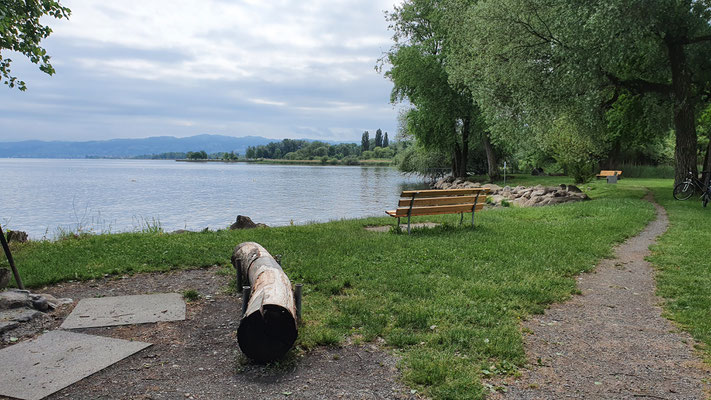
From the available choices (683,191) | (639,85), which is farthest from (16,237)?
(683,191)

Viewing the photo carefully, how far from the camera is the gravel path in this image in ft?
11.8

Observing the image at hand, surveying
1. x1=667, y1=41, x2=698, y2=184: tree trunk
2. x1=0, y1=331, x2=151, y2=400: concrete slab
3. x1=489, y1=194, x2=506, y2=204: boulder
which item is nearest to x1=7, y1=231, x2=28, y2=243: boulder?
x1=0, y1=331, x2=151, y2=400: concrete slab

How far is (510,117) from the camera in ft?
68.4

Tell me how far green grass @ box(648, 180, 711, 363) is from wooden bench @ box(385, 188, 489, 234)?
390 centimetres

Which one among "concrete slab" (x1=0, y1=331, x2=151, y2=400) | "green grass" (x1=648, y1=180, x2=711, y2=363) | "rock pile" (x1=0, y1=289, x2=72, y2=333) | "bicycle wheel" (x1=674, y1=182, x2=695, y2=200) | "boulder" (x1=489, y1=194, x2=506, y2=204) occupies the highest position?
"bicycle wheel" (x1=674, y1=182, x2=695, y2=200)

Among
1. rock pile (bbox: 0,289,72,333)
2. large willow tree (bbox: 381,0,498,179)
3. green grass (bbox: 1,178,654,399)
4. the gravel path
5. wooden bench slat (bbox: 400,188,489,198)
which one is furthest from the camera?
large willow tree (bbox: 381,0,498,179)

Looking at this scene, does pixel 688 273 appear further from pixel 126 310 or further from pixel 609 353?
pixel 126 310

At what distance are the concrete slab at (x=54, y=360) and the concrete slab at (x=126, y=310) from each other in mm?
377

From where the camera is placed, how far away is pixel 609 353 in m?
4.28

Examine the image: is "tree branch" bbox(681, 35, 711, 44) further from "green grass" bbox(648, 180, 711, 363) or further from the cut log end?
the cut log end

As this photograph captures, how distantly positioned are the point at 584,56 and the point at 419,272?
1318 centimetres

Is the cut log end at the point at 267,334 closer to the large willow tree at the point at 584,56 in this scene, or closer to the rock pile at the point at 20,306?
the rock pile at the point at 20,306

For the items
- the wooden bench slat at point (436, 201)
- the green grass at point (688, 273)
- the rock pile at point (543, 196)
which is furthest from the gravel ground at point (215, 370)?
the rock pile at point (543, 196)

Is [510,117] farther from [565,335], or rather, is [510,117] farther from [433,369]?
[433,369]
